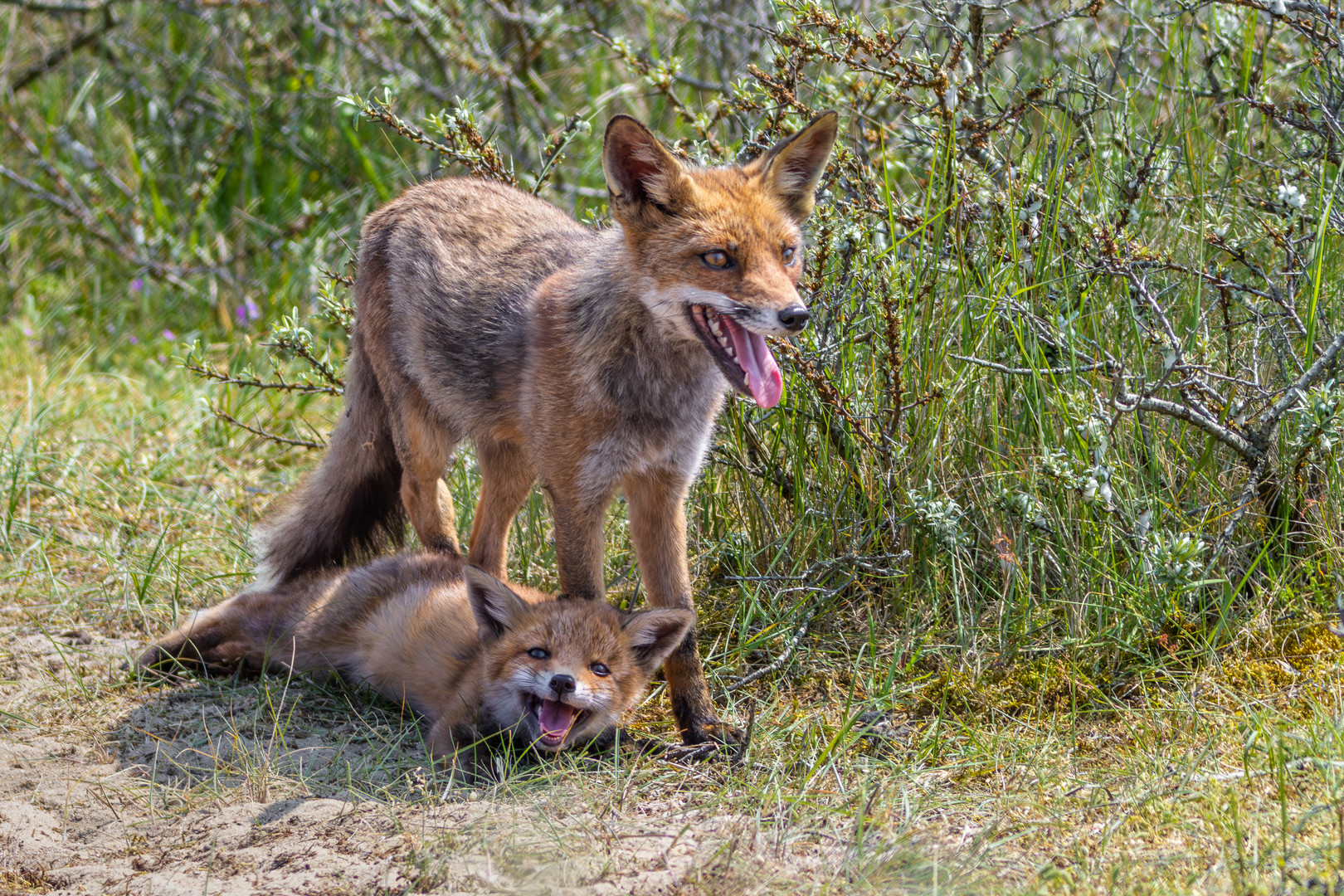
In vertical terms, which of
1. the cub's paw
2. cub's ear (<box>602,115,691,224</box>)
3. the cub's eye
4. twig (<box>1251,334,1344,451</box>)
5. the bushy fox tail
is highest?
cub's ear (<box>602,115,691,224</box>)

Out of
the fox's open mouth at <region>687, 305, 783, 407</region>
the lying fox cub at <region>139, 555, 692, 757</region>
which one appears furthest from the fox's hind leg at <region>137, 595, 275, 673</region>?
the fox's open mouth at <region>687, 305, 783, 407</region>

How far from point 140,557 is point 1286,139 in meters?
4.79

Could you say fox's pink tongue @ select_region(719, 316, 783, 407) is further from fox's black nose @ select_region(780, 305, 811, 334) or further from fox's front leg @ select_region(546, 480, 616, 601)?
fox's front leg @ select_region(546, 480, 616, 601)

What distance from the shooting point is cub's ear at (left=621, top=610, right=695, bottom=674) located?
346 cm

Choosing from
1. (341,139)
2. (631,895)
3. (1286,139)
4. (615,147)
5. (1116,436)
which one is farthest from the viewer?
(341,139)

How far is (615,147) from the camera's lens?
134 inches

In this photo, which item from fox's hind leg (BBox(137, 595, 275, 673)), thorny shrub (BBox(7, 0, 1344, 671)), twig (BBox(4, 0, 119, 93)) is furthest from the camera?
twig (BBox(4, 0, 119, 93))

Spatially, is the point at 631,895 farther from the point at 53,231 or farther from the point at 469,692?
the point at 53,231

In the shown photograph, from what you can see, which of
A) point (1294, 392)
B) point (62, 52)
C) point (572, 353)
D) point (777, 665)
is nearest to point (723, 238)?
point (572, 353)

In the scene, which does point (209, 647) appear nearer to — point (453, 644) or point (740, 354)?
point (453, 644)

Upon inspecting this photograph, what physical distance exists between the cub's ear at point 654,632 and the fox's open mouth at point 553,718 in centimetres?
26

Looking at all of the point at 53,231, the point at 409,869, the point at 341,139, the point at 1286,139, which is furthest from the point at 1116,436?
the point at 53,231

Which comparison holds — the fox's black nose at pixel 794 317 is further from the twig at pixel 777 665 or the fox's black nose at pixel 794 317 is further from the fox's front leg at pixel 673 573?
the twig at pixel 777 665

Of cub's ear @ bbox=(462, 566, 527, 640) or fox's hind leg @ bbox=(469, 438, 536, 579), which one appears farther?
fox's hind leg @ bbox=(469, 438, 536, 579)
